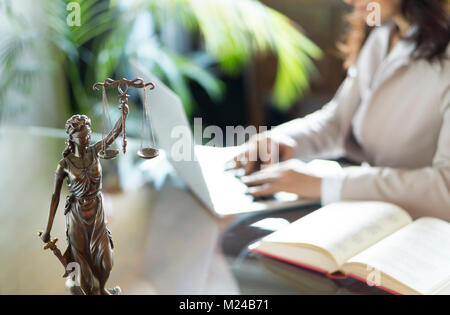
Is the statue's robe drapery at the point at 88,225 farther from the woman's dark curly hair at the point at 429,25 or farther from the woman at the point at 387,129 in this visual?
the woman's dark curly hair at the point at 429,25

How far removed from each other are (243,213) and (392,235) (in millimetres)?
253

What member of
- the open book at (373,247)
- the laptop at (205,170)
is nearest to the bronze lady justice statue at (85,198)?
the laptop at (205,170)

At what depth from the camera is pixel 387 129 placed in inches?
39.9

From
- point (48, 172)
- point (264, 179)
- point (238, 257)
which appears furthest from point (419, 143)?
point (48, 172)

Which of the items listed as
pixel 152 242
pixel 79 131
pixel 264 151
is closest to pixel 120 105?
pixel 79 131

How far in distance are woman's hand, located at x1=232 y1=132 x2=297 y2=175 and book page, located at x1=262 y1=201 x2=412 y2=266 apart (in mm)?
280

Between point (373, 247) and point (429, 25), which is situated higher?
point (429, 25)

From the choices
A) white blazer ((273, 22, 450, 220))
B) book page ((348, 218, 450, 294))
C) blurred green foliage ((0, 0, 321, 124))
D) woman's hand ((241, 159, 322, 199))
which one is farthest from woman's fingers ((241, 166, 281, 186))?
blurred green foliage ((0, 0, 321, 124))

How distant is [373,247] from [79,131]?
0.42 meters

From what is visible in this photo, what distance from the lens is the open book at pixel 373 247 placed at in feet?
1.81

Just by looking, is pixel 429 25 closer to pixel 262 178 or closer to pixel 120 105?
pixel 262 178

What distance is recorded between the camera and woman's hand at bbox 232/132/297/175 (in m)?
0.99
